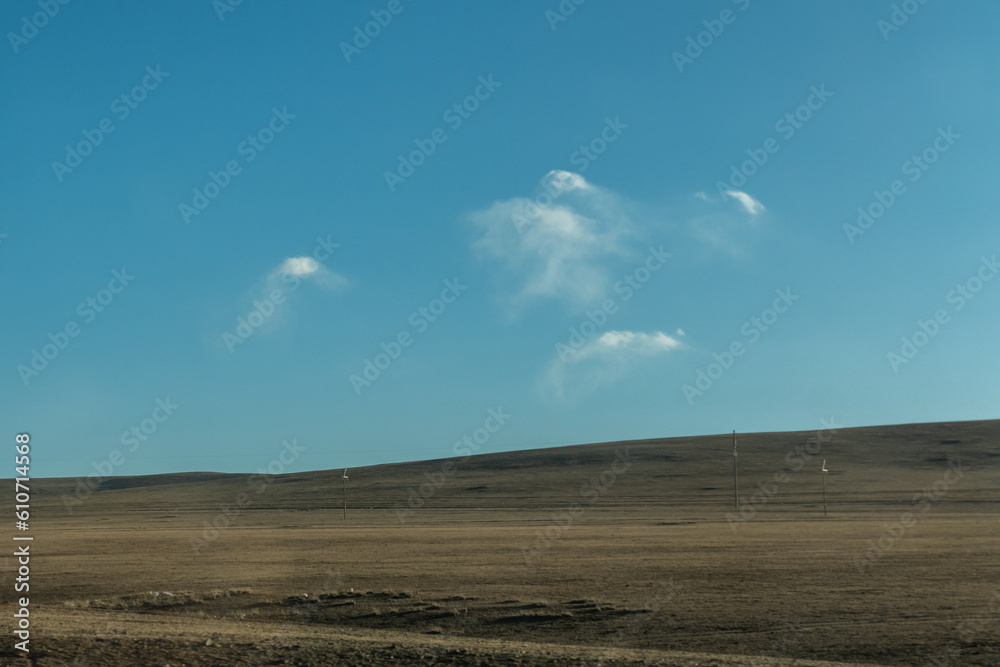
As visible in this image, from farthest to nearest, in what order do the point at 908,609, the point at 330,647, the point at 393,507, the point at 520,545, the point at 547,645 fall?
the point at 393,507 < the point at 520,545 < the point at 908,609 < the point at 547,645 < the point at 330,647

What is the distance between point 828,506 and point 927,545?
43.5m

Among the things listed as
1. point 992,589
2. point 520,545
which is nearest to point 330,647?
point 992,589

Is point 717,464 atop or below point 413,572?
atop

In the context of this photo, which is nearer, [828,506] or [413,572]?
[413,572]

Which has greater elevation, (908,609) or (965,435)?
(965,435)

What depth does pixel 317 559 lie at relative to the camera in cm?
3394

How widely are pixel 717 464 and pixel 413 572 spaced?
92946mm

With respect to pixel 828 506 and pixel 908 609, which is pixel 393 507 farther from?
pixel 908 609

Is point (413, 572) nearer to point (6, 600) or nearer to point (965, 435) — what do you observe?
point (6, 600)

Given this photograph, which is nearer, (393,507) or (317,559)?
(317,559)

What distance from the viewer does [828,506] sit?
7519 centimetres

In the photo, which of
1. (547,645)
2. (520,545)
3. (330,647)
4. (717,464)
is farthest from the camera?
(717,464)

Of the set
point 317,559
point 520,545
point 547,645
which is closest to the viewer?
point 547,645

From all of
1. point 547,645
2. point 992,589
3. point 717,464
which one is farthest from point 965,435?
point 547,645
